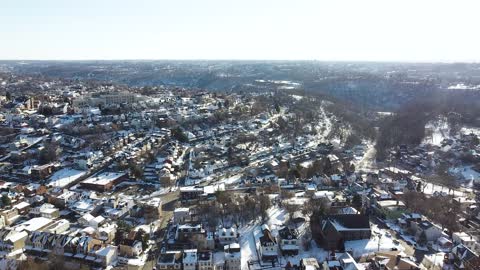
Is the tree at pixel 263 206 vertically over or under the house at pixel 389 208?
over

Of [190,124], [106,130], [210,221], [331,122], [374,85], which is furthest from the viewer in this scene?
[374,85]

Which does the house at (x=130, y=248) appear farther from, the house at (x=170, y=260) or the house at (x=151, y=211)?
the house at (x=151, y=211)

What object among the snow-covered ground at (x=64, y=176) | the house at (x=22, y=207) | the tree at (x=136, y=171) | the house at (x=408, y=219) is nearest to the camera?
the house at (x=408, y=219)

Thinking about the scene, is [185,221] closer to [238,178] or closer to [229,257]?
[229,257]

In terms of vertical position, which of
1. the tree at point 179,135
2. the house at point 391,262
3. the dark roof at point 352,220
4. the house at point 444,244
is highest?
the tree at point 179,135

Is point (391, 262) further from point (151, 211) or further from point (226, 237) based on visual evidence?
point (151, 211)

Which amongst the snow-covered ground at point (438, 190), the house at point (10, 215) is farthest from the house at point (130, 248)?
the snow-covered ground at point (438, 190)

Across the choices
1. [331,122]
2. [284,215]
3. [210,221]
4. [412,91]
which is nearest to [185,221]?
[210,221]
